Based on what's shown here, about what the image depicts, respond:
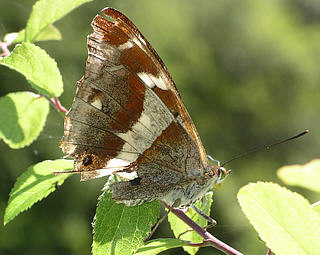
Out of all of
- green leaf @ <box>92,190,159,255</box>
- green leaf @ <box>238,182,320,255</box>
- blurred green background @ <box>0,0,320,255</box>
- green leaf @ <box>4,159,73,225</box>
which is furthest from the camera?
blurred green background @ <box>0,0,320,255</box>

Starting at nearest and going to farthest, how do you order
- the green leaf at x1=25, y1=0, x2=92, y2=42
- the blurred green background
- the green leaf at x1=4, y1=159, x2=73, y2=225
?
the green leaf at x1=4, y1=159, x2=73, y2=225 → the green leaf at x1=25, y1=0, x2=92, y2=42 → the blurred green background

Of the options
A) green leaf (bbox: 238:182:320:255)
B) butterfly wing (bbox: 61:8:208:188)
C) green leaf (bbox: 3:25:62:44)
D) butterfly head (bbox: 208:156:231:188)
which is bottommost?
green leaf (bbox: 238:182:320:255)

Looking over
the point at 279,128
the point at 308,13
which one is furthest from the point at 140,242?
the point at 308,13

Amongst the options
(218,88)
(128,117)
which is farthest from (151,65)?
(218,88)

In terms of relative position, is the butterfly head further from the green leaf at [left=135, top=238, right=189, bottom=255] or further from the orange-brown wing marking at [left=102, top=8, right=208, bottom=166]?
the green leaf at [left=135, top=238, right=189, bottom=255]

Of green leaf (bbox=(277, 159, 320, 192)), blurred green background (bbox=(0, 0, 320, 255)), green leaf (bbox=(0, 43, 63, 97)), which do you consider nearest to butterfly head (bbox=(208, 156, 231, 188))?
green leaf (bbox=(277, 159, 320, 192))

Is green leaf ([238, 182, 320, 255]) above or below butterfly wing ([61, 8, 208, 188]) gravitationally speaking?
below

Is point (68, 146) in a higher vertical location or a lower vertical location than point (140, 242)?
higher

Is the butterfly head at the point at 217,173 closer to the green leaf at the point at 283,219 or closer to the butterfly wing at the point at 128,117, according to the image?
the butterfly wing at the point at 128,117

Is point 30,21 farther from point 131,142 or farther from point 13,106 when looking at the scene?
point 131,142
